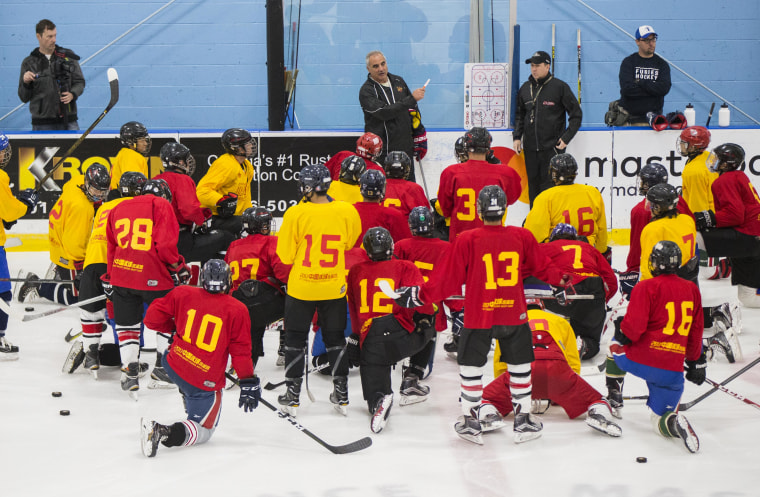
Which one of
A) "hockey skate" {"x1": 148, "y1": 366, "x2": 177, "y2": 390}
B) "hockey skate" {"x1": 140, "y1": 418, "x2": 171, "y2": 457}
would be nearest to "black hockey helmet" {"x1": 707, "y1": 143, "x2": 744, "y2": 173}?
"hockey skate" {"x1": 148, "y1": 366, "x2": 177, "y2": 390}

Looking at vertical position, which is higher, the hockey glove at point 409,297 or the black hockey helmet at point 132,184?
the black hockey helmet at point 132,184

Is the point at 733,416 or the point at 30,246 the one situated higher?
the point at 30,246

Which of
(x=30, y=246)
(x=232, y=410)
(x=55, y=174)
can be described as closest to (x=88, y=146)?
(x=55, y=174)

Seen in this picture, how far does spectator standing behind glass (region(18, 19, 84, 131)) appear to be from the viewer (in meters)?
Answer: 9.33

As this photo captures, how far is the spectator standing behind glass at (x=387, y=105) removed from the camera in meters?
8.28

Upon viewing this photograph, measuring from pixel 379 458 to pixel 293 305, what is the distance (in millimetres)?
1034

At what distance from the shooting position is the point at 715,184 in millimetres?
6828

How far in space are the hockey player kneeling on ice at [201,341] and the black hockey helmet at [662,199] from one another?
259 centimetres

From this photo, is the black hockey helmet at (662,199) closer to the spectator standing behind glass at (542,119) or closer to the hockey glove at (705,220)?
the hockey glove at (705,220)

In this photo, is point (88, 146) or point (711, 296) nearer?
point (711, 296)

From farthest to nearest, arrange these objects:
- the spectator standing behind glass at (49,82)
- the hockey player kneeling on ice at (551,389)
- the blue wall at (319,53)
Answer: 1. the blue wall at (319,53)
2. the spectator standing behind glass at (49,82)
3. the hockey player kneeling on ice at (551,389)

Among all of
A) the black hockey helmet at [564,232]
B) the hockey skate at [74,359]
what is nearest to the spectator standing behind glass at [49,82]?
the hockey skate at [74,359]

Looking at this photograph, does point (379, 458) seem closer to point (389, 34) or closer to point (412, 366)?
point (412, 366)

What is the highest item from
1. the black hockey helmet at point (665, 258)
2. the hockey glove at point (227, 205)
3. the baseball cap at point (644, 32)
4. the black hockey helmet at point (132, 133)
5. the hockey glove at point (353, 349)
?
the baseball cap at point (644, 32)
